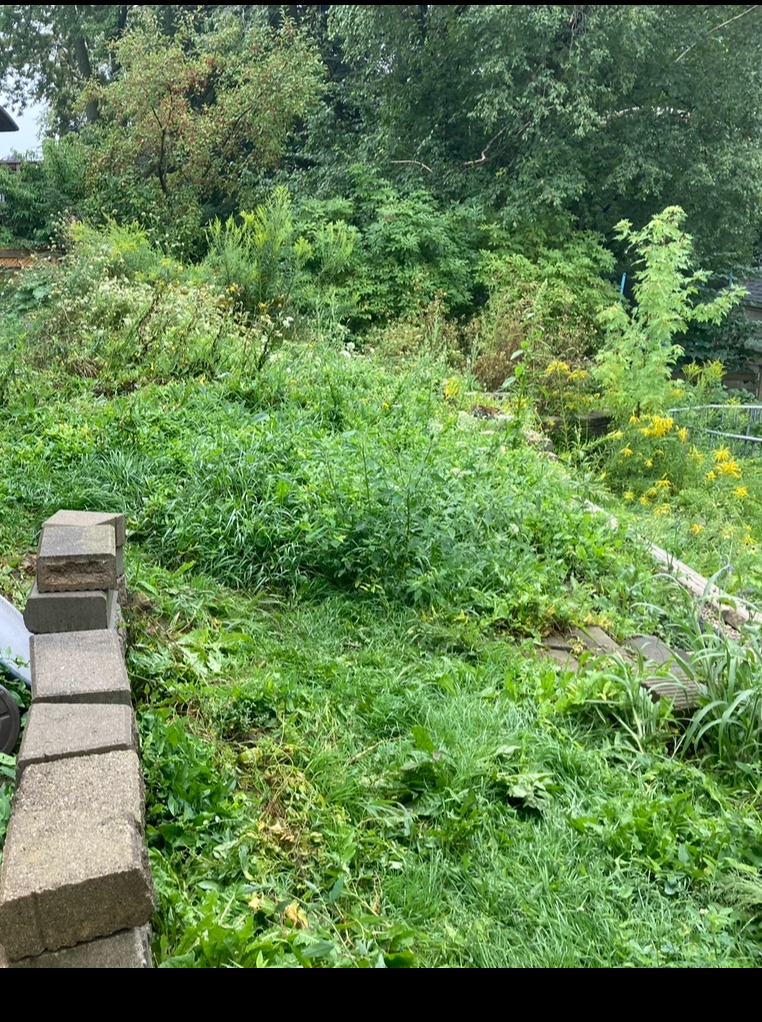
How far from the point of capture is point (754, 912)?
169 centimetres

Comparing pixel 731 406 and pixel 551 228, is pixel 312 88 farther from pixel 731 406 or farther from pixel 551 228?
pixel 731 406

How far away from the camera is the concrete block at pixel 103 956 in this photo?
1.22m

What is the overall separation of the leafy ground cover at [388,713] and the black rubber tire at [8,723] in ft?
1.02

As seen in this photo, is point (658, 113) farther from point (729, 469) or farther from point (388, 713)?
point (729, 469)

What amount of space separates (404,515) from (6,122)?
6.08ft

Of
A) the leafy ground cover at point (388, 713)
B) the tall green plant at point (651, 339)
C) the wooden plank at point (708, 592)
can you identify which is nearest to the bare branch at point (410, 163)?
the leafy ground cover at point (388, 713)

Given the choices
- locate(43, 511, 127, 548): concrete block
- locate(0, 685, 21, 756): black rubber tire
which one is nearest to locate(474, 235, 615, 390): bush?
locate(43, 511, 127, 548): concrete block

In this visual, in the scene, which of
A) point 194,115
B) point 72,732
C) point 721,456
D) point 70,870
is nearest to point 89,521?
point 72,732

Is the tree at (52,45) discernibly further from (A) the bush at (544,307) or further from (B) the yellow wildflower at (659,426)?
(A) the bush at (544,307)

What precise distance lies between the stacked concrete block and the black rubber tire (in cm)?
13

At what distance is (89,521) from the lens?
2.38 meters

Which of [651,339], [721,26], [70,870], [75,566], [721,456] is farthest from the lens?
[651,339]

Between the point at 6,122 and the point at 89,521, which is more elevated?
the point at 6,122
